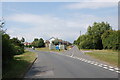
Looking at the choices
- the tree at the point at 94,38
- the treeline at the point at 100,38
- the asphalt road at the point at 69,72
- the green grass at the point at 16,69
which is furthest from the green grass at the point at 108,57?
the tree at the point at 94,38

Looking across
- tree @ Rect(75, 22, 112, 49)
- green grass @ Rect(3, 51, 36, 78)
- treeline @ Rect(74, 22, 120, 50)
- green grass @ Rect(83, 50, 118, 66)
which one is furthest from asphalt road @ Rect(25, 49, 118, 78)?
tree @ Rect(75, 22, 112, 49)

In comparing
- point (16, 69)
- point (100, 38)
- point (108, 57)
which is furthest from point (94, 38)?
point (16, 69)

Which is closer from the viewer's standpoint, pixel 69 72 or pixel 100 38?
pixel 69 72

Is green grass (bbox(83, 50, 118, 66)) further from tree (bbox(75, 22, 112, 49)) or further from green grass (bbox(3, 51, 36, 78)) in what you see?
tree (bbox(75, 22, 112, 49))

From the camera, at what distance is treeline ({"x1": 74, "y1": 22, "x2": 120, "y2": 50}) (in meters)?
50.2

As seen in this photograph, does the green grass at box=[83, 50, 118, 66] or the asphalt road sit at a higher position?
the green grass at box=[83, 50, 118, 66]

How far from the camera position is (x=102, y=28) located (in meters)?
85.0

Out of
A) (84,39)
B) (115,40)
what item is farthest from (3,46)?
(84,39)

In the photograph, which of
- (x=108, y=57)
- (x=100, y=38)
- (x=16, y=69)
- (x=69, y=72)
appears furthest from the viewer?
(x=100, y=38)

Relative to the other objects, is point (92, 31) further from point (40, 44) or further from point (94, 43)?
point (40, 44)

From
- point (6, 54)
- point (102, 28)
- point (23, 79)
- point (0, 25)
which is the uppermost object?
point (102, 28)

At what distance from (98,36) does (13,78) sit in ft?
216

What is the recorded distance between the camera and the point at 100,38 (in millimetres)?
73125

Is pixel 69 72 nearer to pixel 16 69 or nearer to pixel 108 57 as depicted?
pixel 16 69
